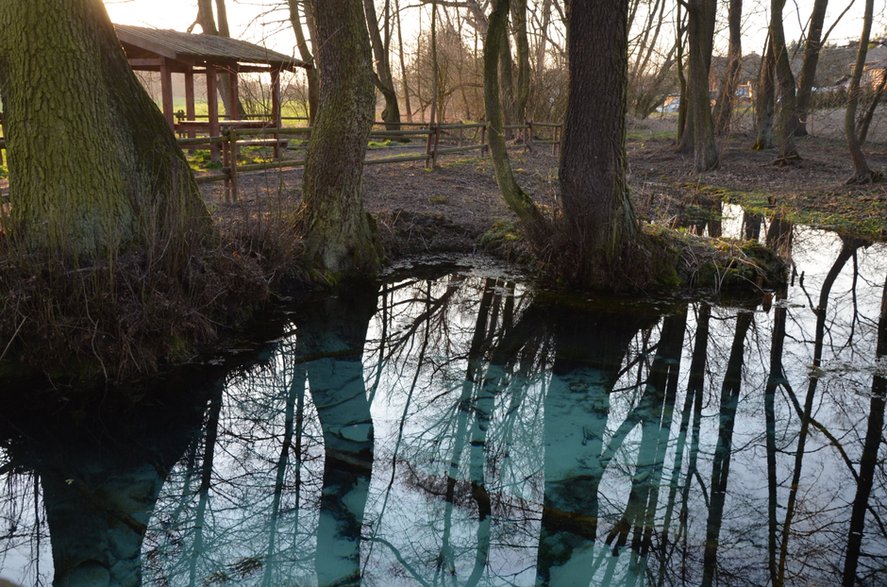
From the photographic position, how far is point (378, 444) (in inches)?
212

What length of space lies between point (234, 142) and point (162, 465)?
289 inches

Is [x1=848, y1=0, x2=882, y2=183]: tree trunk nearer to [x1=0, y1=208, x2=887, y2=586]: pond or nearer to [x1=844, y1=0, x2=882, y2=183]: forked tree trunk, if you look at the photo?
[x1=844, y1=0, x2=882, y2=183]: forked tree trunk

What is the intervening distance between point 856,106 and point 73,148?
14483 mm

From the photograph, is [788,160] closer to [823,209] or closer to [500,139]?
[823,209]

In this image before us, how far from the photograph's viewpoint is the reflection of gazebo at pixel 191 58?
15.2 m

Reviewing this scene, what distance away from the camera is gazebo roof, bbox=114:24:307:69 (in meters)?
15.2

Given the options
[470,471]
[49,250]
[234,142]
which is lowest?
[470,471]

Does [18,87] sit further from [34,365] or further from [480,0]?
[480,0]

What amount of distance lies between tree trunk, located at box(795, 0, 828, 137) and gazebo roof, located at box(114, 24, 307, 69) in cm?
1319

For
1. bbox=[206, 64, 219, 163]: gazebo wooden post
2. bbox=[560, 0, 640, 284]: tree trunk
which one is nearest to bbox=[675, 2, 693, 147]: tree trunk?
bbox=[206, 64, 219, 163]: gazebo wooden post

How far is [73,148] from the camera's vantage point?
21.3 feet

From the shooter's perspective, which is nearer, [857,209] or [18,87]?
[18,87]

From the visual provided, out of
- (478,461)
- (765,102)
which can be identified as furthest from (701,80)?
(478,461)

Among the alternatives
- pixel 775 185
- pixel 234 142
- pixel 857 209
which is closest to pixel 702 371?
pixel 234 142
